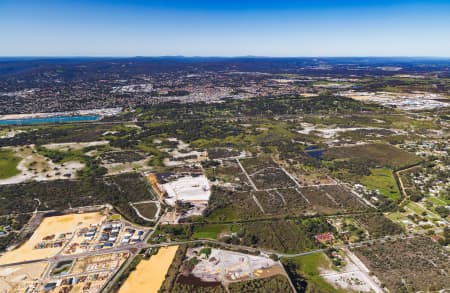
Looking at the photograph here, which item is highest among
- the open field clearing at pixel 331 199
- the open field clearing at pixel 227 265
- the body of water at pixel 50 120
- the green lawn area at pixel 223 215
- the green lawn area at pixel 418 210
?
the body of water at pixel 50 120

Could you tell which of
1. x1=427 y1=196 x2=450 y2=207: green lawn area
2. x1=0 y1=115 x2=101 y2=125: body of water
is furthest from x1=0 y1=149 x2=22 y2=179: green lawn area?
x1=427 y1=196 x2=450 y2=207: green lawn area

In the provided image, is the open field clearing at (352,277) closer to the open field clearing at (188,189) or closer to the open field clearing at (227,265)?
the open field clearing at (227,265)

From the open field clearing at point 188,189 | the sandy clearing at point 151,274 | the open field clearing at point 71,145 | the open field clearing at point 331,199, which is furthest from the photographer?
the open field clearing at point 71,145

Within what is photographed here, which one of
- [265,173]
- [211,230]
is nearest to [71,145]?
[265,173]

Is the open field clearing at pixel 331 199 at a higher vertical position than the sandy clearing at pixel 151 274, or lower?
higher

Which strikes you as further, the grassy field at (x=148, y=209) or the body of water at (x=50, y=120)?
the body of water at (x=50, y=120)

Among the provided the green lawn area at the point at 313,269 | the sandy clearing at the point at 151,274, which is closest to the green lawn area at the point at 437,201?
the green lawn area at the point at 313,269

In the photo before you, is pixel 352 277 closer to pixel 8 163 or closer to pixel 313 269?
pixel 313 269
